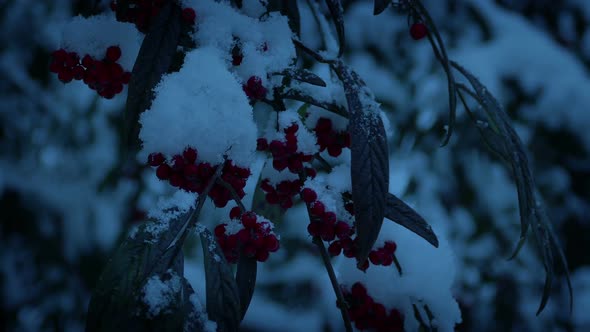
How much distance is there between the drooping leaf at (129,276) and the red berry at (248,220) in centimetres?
8

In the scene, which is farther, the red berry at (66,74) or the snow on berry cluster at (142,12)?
the red berry at (66,74)

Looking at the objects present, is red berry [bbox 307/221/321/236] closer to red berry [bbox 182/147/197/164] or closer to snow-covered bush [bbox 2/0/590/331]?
snow-covered bush [bbox 2/0/590/331]

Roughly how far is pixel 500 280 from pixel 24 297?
2.38 m

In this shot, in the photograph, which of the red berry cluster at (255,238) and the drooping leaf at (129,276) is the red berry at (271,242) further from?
the drooping leaf at (129,276)

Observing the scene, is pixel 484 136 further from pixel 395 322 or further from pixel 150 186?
pixel 150 186

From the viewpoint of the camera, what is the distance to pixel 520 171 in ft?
2.54

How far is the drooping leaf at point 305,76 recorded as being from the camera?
641 mm

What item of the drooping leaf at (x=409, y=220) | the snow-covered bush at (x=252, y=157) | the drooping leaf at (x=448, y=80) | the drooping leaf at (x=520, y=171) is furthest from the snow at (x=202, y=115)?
the drooping leaf at (x=520, y=171)

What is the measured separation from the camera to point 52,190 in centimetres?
255

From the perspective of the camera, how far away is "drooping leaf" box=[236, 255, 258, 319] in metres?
0.66

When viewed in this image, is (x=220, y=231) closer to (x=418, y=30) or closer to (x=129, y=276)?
(x=129, y=276)

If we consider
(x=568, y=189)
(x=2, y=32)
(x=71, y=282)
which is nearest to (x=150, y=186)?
(x=71, y=282)

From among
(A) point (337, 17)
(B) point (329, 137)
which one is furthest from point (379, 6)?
(B) point (329, 137)

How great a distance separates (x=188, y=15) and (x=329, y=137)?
0.27 meters
